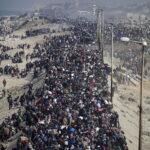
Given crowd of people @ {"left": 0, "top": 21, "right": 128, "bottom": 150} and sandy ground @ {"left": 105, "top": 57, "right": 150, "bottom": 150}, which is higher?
crowd of people @ {"left": 0, "top": 21, "right": 128, "bottom": 150}

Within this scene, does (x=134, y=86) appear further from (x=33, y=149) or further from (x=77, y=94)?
(x=33, y=149)

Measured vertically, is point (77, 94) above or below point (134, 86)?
above

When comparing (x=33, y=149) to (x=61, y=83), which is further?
(x=61, y=83)

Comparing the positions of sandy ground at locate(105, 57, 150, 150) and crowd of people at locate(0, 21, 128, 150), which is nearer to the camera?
crowd of people at locate(0, 21, 128, 150)

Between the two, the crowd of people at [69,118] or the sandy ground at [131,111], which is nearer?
the crowd of people at [69,118]

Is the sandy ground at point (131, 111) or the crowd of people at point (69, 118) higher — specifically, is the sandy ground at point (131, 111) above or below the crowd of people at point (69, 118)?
below

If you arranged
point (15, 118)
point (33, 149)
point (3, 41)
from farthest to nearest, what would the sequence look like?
point (3, 41) → point (15, 118) → point (33, 149)

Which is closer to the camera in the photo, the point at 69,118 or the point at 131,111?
the point at 69,118

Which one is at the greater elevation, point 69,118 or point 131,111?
point 69,118

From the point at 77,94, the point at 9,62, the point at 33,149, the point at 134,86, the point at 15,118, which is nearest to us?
the point at 33,149

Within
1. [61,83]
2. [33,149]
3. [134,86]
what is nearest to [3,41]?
[134,86]

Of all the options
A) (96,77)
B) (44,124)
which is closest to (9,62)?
(96,77)
